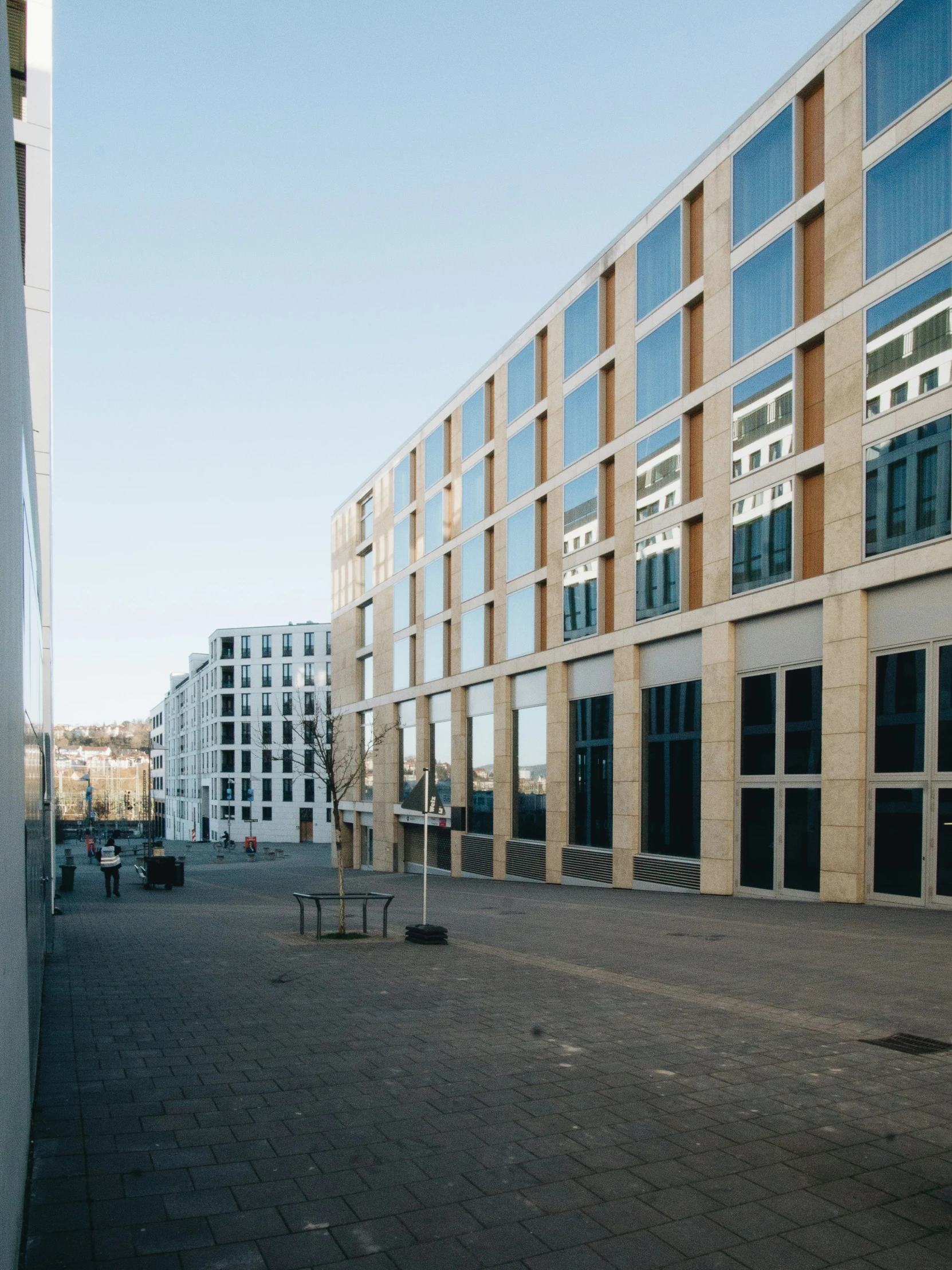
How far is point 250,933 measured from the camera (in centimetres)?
1616

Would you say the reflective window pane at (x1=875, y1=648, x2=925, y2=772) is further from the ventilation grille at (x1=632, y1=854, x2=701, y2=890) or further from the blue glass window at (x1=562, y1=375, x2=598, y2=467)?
the blue glass window at (x1=562, y1=375, x2=598, y2=467)

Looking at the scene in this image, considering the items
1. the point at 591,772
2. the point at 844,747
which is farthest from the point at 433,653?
the point at 844,747

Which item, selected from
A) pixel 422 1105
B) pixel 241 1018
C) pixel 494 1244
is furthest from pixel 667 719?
pixel 494 1244

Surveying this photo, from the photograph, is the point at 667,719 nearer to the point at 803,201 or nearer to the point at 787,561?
the point at 787,561

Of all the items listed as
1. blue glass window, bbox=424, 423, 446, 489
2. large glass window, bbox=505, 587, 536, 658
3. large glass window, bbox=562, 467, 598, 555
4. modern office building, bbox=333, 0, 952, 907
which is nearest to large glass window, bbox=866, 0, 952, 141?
modern office building, bbox=333, 0, 952, 907

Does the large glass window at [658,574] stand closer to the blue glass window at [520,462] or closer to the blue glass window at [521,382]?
the blue glass window at [520,462]

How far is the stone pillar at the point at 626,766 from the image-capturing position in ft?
92.8

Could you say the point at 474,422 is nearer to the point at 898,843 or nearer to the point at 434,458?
the point at 434,458

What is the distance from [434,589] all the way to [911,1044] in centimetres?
3716

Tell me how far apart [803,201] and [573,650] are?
1445 cm

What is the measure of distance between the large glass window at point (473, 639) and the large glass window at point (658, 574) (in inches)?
450

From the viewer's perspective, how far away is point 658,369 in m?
28.0

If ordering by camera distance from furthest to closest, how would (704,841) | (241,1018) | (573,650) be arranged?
(573,650), (704,841), (241,1018)

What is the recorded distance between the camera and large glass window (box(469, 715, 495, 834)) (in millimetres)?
38438
